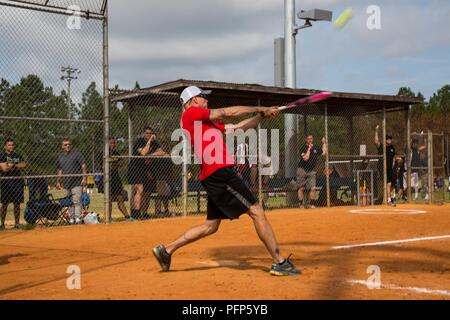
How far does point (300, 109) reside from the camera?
19391 millimetres

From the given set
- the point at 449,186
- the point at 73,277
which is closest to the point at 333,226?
the point at 73,277

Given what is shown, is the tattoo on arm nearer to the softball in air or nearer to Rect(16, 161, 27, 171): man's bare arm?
the softball in air

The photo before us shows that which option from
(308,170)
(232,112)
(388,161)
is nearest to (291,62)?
(388,161)

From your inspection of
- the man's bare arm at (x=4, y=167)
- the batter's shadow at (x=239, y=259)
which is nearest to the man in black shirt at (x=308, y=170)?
the batter's shadow at (x=239, y=259)

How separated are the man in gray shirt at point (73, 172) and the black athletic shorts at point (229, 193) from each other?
7418mm

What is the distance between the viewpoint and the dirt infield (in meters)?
5.53

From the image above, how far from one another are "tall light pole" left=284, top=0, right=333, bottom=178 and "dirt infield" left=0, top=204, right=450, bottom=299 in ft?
21.6

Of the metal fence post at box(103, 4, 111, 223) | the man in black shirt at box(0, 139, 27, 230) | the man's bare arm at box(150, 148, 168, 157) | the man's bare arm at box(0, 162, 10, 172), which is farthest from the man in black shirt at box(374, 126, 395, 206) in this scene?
the man's bare arm at box(0, 162, 10, 172)

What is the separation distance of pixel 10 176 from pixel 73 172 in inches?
55.2

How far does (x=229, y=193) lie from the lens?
644 centimetres

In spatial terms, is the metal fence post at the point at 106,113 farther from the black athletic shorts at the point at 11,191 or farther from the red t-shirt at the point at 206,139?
the red t-shirt at the point at 206,139

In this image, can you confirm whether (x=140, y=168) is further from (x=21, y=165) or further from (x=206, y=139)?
(x=206, y=139)

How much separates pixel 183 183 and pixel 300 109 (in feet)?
20.8

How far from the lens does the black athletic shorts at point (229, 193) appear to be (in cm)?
640
